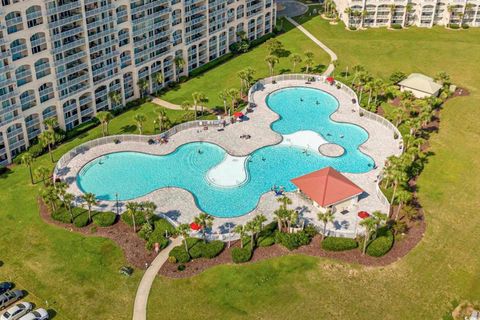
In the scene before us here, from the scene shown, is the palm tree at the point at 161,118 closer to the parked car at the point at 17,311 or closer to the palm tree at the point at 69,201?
the palm tree at the point at 69,201

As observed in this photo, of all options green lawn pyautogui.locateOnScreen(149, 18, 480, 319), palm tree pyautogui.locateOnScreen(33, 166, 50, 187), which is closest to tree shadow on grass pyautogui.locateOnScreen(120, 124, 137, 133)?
palm tree pyautogui.locateOnScreen(33, 166, 50, 187)

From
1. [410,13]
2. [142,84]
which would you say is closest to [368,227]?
[142,84]

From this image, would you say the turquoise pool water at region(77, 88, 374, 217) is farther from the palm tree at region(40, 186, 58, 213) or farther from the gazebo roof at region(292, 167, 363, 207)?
the palm tree at region(40, 186, 58, 213)

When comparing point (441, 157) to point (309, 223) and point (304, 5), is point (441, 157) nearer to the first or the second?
point (309, 223)

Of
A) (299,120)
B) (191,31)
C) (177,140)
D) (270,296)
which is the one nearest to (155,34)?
(191,31)

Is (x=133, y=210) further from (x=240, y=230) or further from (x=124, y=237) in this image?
(x=240, y=230)

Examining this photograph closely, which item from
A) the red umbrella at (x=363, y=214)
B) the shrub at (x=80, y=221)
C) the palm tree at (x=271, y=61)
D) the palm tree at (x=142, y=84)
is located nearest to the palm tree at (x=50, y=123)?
the palm tree at (x=142, y=84)
